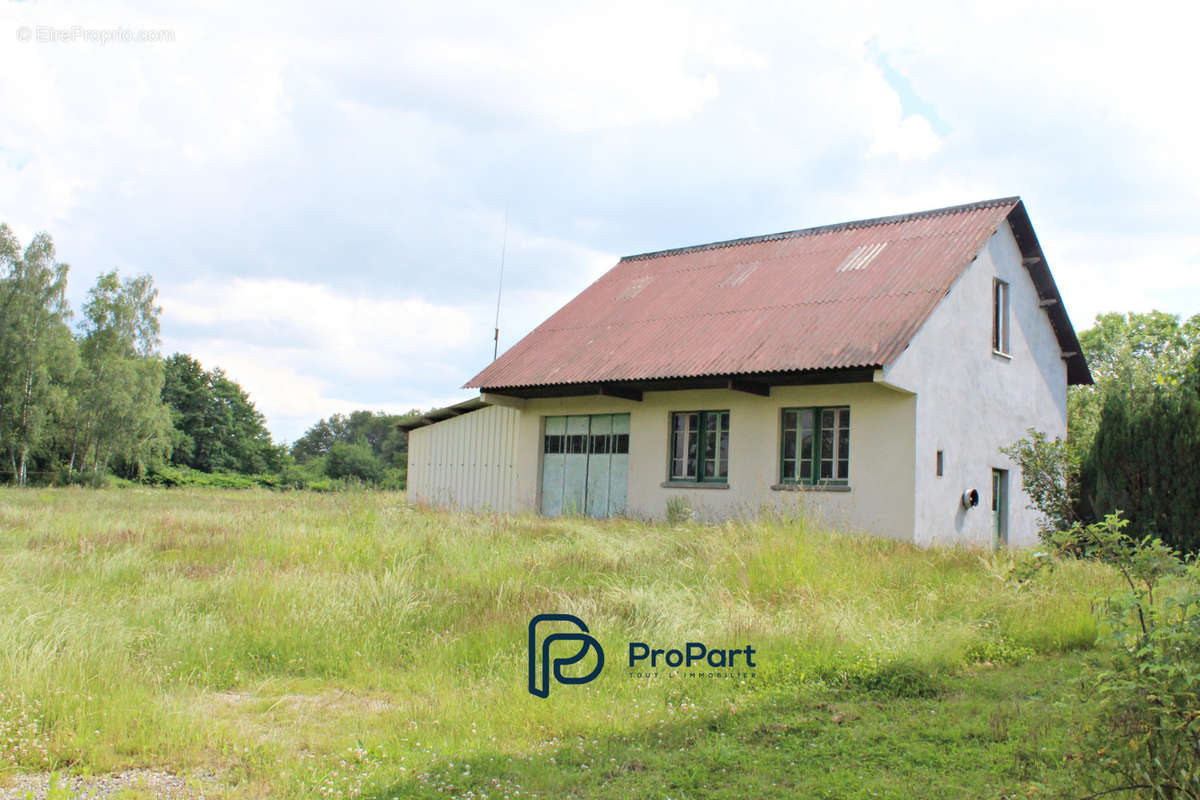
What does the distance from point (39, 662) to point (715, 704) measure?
4.42 meters

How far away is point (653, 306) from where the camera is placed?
68.6 feet

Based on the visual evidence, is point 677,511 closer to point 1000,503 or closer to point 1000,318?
point 1000,503

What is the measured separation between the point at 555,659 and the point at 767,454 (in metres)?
10.5

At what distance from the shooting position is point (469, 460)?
21516 mm

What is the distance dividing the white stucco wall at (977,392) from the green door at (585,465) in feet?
20.2

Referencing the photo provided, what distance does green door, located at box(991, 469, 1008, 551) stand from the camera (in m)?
17.7

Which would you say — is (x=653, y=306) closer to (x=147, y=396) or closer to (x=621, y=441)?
(x=621, y=441)

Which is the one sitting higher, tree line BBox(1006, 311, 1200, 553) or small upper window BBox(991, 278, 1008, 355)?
small upper window BBox(991, 278, 1008, 355)

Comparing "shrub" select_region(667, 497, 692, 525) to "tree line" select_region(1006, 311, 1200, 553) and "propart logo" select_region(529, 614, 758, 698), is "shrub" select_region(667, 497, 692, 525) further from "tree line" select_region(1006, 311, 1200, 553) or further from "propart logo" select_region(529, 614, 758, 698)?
"propart logo" select_region(529, 614, 758, 698)

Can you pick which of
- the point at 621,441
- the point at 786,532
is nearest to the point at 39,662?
the point at 786,532

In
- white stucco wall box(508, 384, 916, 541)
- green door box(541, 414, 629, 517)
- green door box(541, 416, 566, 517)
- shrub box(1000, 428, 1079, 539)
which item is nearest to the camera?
white stucco wall box(508, 384, 916, 541)

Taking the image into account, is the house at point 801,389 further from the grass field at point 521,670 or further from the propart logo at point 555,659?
the propart logo at point 555,659

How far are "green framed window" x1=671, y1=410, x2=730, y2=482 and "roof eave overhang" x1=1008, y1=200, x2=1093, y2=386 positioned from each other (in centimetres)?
720

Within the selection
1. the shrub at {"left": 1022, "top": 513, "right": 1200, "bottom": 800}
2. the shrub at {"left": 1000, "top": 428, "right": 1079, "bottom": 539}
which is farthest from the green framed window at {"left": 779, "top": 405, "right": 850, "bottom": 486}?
the shrub at {"left": 1022, "top": 513, "right": 1200, "bottom": 800}
